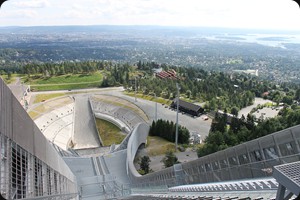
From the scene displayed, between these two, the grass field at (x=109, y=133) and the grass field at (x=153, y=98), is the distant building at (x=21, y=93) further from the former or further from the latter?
the grass field at (x=153, y=98)

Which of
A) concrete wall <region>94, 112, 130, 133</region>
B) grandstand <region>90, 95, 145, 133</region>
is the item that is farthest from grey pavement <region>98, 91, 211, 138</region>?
concrete wall <region>94, 112, 130, 133</region>

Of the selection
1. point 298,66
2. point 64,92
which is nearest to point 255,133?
point 64,92

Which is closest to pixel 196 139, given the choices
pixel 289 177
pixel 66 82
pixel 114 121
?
pixel 114 121

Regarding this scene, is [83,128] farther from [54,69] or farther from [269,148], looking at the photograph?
[269,148]

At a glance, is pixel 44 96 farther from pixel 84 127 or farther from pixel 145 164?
pixel 145 164

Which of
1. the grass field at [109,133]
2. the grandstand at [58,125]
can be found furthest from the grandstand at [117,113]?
the grandstand at [58,125]

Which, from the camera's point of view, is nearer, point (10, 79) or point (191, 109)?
point (191, 109)

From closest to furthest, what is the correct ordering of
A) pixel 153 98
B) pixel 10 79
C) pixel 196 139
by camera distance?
pixel 196 139
pixel 153 98
pixel 10 79
